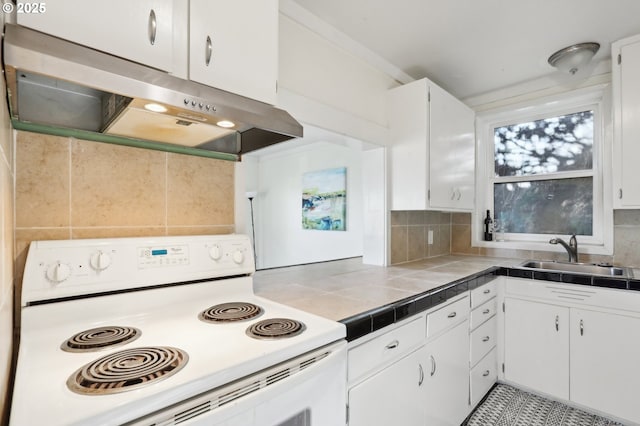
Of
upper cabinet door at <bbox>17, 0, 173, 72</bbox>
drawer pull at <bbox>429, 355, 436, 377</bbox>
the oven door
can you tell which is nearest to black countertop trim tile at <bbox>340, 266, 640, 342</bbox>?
the oven door

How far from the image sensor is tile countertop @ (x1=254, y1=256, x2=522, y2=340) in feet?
3.91

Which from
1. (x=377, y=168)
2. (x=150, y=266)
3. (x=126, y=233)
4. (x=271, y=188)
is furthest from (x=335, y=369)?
(x=271, y=188)

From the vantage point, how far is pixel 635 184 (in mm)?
1975

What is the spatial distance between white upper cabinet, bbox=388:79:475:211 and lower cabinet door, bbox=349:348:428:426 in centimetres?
111

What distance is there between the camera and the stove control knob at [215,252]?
131cm

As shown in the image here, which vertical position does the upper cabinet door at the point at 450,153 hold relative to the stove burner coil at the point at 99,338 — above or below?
above

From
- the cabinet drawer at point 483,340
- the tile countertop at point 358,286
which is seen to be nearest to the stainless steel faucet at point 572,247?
the tile countertop at point 358,286

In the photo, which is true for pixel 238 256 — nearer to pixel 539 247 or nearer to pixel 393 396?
pixel 393 396

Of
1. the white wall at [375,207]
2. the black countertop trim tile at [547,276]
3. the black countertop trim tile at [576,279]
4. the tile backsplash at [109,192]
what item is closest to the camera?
the tile backsplash at [109,192]

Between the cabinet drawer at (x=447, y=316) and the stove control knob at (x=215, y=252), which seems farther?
the cabinet drawer at (x=447, y=316)

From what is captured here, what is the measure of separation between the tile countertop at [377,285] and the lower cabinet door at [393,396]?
203 millimetres

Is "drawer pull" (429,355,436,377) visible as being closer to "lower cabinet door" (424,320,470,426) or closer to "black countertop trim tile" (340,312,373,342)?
"lower cabinet door" (424,320,470,426)

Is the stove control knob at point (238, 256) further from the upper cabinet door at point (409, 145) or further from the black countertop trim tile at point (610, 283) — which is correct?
the black countertop trim tile at point (610, 283)

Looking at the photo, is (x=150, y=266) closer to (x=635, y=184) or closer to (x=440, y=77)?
(x=440, y=77)
